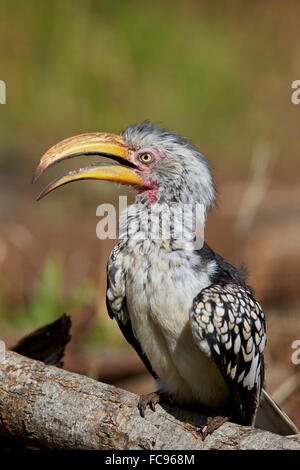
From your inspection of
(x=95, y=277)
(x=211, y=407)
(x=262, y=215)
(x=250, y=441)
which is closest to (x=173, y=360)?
(x=211, y=407)

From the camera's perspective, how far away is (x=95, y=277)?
Answer: 323 inches

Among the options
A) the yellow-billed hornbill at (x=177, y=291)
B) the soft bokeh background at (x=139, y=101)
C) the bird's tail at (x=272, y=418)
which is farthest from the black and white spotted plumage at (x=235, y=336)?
the soft bokeh background at (x=139, y=101)

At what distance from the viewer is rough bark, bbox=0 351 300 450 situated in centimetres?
351

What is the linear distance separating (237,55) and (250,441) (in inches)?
516

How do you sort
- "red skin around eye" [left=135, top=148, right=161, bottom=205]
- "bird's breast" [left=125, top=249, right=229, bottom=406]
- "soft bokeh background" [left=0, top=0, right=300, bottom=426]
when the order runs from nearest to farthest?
"bird's breast" [left=125, top=249, right=229, bottom=406], "red skin around eye" [left=135, top=148, right=161, bottom=205], "soft bokeh background" [left=0, top=0, right=300, bottom=426]

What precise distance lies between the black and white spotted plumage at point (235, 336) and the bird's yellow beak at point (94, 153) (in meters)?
0.82

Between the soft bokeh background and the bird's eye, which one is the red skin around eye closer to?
the bird's eye

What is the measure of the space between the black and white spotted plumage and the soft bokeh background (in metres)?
4.08

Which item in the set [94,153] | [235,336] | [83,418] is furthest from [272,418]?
[94,153]

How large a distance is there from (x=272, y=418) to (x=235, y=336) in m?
0.69

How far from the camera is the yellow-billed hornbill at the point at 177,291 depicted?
3775 mm

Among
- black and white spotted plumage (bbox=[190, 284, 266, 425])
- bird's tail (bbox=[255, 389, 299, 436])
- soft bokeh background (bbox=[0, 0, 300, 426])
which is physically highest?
soft bokeh background (bbox=[0, 0, 300, 426])

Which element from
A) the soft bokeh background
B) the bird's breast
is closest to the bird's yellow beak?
the bird's breast
